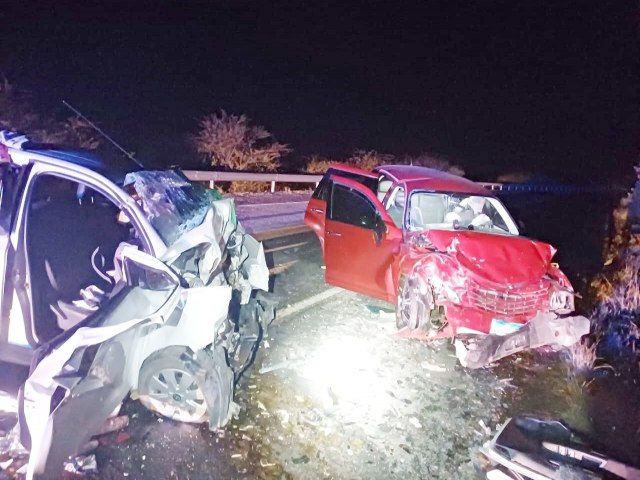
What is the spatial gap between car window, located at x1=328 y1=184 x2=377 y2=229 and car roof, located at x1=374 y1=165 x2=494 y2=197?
0.59 m

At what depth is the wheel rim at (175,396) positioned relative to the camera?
12.8 feet

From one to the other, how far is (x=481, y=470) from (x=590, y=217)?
59.2 ft

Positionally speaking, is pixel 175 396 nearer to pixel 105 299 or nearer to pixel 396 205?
pixel 105 299

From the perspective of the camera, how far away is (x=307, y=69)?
191 feet

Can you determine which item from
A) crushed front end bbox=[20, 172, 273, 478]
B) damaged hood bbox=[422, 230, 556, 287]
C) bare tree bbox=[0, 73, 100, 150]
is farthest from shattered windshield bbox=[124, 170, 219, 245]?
bare tree bbox=[0, 73, 100, 150]

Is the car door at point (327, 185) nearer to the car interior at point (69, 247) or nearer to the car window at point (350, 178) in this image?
the car window at point (350, 178)

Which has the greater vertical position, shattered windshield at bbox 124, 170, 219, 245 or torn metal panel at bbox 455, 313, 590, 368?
shattered windshield at bbox 124, 170, 219, 245

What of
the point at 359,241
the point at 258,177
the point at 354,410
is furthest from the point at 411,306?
the point at 258,177

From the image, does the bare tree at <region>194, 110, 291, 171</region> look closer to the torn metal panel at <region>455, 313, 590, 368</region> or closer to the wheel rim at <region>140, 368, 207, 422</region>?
the torn metal panel at <region>455, 313, 590, 368</region>

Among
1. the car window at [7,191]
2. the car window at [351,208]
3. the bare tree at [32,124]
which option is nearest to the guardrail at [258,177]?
the bare tree at [32,124]

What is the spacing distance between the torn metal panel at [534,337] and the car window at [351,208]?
206 cm

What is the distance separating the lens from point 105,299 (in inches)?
159

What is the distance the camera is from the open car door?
2.94m

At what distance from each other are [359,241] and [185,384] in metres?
3.31
